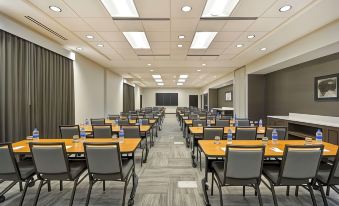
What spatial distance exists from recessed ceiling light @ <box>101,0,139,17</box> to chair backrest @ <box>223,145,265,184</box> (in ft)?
9.32

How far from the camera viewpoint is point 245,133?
3961mm

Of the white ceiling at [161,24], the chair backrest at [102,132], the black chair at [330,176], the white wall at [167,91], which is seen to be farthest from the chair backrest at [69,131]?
the white wall at [167,91]

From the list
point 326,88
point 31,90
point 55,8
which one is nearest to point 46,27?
point 55,8

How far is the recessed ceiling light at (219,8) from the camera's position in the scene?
11.6ft

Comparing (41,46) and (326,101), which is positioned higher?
(41,46)

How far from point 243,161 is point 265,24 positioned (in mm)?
3353

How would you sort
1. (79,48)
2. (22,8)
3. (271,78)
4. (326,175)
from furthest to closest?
1. (271,78)
2. (79,48)
3. (22,8)
4. (326,175)

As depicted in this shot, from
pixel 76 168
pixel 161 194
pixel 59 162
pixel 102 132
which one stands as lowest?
pixel 161 194

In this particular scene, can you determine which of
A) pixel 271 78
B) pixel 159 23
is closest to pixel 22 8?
pixel 159 23

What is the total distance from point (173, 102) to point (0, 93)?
69.1 ft

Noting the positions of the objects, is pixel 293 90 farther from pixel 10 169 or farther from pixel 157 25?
pixel 10 169

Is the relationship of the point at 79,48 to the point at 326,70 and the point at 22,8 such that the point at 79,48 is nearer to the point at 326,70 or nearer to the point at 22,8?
the point at 22,8

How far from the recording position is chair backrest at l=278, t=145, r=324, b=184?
223 cm

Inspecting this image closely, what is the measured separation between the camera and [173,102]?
2459cm
